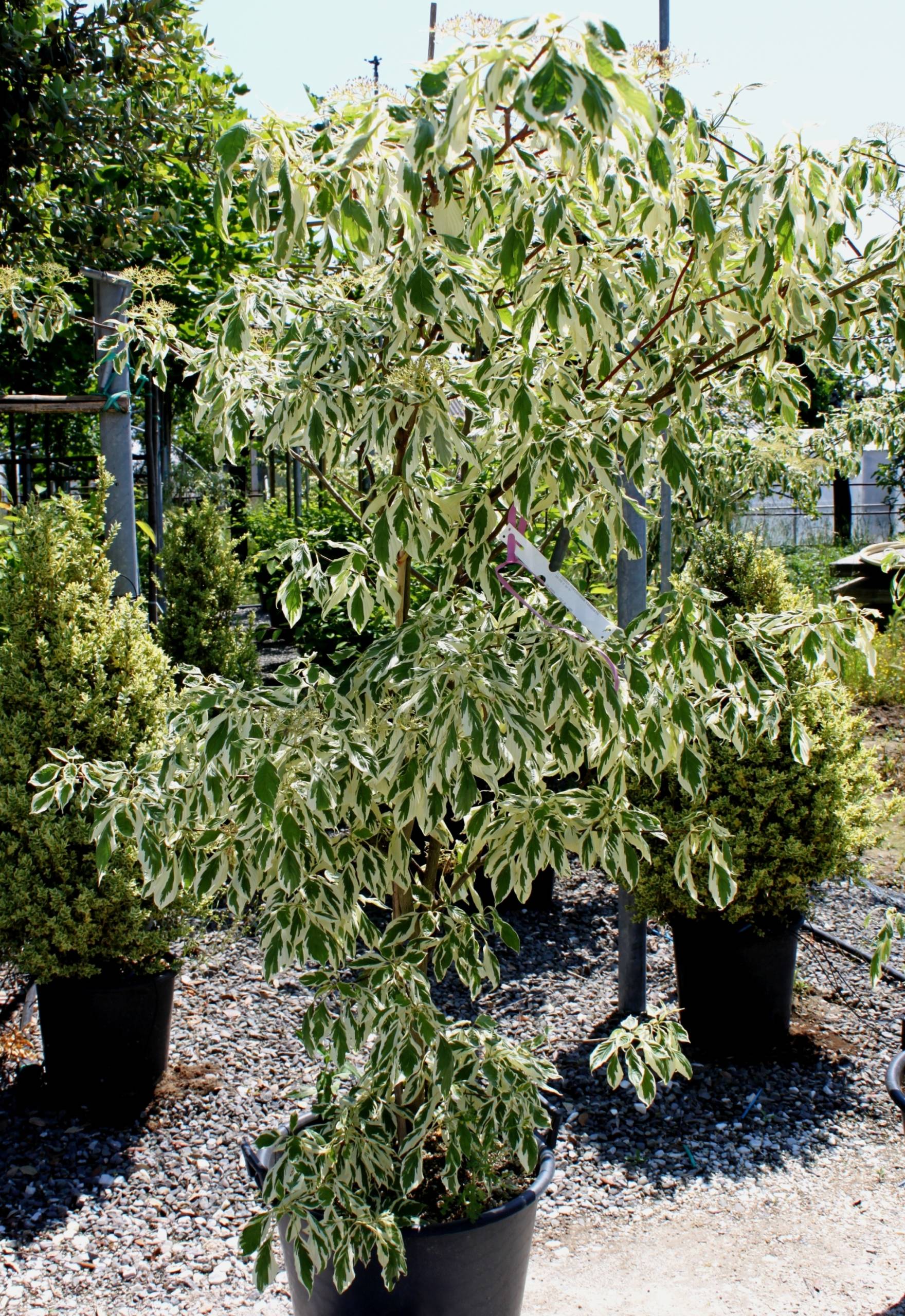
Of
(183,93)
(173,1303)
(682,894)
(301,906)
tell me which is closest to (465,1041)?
(301,906)

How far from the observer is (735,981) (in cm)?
348

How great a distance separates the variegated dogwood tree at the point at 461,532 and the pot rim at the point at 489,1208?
8cm

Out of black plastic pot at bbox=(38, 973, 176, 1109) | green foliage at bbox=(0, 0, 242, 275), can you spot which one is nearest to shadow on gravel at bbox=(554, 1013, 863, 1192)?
black plastic pot at bbox=(38, 973, 176, 1109)

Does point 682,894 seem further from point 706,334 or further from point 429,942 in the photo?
point 706,334

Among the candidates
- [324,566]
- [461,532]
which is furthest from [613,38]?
[324,566]

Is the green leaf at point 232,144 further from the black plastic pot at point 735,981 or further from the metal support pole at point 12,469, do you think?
the metal support pole at point 12,469

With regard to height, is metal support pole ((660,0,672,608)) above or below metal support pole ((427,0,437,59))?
below

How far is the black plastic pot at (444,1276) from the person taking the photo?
2.10m

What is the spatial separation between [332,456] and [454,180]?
0.48m

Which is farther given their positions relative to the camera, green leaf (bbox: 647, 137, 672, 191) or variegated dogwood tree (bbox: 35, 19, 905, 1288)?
variegated dogwood tree (bbox: 35, 19, 905, 1288)

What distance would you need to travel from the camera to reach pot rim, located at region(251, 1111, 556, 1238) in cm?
209

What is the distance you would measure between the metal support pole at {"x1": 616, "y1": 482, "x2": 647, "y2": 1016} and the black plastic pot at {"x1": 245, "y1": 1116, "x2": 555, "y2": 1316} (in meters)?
1.43

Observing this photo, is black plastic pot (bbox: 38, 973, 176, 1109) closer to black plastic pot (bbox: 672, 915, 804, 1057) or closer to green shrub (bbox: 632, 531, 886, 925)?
green shrub (bbox: 632, 531, 886, 925)

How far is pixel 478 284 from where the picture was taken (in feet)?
6.48
